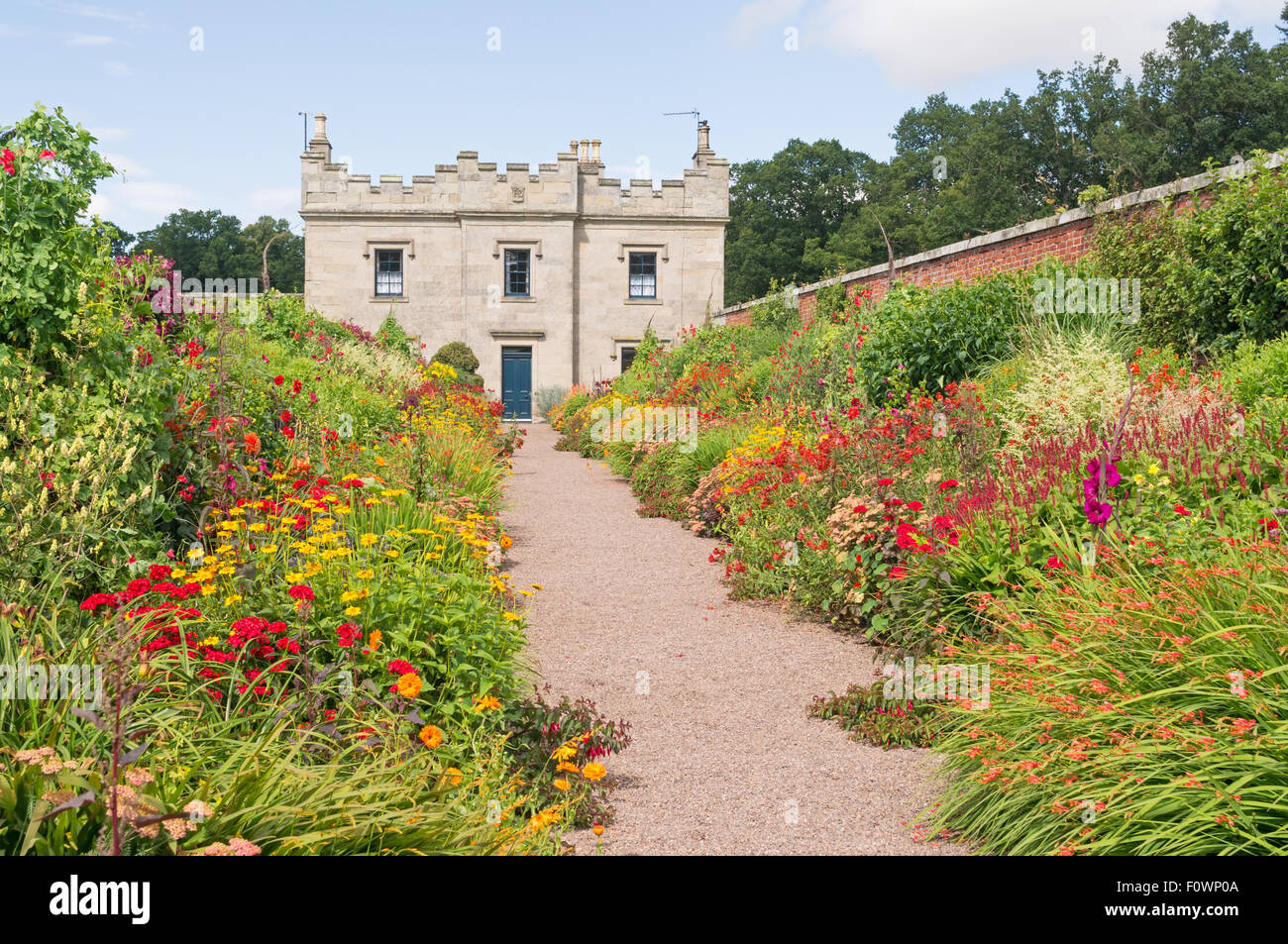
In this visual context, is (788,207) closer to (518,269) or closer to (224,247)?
(518,269)

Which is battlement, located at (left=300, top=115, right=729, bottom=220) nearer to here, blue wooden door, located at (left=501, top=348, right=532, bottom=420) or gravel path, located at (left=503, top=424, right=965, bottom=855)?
blue wooden door, located at (left=501, top=348, right=532, bottom=420)

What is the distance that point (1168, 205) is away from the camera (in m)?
9.92

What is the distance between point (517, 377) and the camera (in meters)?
29.9

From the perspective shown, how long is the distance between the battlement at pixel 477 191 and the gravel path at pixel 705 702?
21370mm

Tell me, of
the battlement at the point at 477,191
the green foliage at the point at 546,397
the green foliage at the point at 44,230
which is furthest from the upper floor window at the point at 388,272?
the green foliage at the point at 44,230

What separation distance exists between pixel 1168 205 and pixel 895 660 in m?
7.07

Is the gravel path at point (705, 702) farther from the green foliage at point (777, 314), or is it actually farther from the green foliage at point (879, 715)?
the green foliage at point (777, 314)

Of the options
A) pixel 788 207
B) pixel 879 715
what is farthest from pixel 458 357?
pixel 788 207

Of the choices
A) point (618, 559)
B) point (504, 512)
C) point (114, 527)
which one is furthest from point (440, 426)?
point (114, 527)

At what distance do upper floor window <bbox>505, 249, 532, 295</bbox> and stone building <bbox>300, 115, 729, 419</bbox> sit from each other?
32mm

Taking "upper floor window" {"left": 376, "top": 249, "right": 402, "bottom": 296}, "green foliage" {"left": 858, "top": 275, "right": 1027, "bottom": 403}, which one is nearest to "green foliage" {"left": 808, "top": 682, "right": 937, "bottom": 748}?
"green foliage" {"left": 858, "top": 275, "right": 1027, "bottom": 403}

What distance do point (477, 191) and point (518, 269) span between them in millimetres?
2553

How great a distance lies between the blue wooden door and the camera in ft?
97.8
